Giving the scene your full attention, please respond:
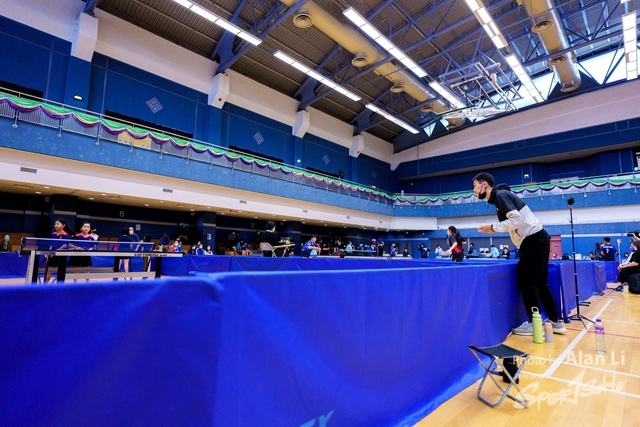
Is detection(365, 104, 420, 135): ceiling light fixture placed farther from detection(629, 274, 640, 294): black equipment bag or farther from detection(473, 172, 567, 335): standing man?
detection(473, 172, 567, 335): standing man

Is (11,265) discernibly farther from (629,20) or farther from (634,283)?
(629,20)

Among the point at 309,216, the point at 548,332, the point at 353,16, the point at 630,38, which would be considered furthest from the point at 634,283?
the point at 309,216

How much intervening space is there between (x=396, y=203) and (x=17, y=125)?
21703mm

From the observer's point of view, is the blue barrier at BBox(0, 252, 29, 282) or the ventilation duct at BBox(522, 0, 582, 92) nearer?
the blue barrier at BBox(0, 252, 29, 282)

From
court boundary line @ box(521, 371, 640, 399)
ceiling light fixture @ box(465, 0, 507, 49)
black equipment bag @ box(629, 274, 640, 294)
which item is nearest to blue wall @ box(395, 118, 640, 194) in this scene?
ceiling light fixture @ box(465, 0, 507, 49)

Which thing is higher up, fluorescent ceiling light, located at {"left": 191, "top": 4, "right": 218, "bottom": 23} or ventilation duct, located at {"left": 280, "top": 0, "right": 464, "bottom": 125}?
ventilation duct, located at {"left": 280, "top": 0, "right": 464, "bottom": 125}

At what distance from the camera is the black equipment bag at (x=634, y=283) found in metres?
8.56

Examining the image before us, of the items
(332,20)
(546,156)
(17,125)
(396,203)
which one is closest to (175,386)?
(17,125)

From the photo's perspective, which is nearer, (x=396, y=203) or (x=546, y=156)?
(x=546, y=156)

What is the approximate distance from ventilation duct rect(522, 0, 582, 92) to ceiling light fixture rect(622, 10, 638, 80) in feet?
8.26

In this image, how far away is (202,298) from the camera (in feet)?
4.09

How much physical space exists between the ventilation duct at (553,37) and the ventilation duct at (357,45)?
19.9 feet

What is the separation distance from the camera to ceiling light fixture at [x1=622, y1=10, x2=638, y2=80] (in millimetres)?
11220

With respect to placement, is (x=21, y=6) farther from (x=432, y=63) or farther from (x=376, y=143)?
(x=376, y=143)
